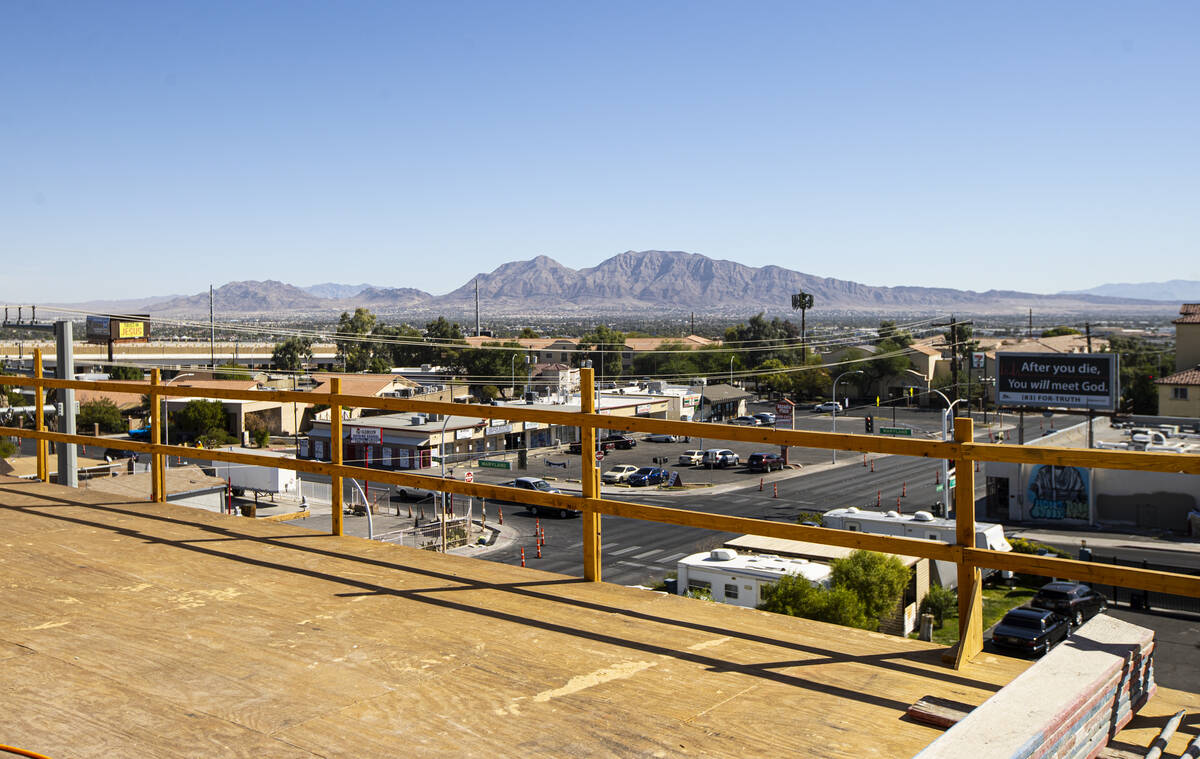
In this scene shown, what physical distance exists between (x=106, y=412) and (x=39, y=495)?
63992 mm

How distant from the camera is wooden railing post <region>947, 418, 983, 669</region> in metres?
4.35

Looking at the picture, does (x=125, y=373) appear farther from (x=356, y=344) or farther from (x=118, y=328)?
(x=356, y=344)

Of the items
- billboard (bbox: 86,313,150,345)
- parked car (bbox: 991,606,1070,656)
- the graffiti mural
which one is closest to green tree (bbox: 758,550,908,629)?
parked car (bbox: 991,606,1070,656)

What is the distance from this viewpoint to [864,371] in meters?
91.8

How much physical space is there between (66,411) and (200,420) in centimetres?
5367

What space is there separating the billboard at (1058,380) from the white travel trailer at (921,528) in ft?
63.5

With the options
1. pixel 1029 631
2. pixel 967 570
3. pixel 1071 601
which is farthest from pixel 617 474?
pixel 967 570

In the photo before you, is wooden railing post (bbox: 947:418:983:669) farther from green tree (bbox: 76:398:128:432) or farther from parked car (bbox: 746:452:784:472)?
green tree (bbox: 76:398:128:432)

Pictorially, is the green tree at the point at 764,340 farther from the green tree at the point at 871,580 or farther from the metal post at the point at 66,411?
the metal post at the point at 66,411

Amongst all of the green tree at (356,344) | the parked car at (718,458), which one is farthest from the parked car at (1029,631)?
the green tree at (356,344)

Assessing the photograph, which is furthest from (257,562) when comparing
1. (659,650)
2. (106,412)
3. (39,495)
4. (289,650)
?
(106,412)

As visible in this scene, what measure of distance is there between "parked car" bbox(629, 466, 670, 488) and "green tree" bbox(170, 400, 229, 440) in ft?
97.8

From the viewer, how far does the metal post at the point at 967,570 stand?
436 cm

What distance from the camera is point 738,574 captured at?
2264 cm
